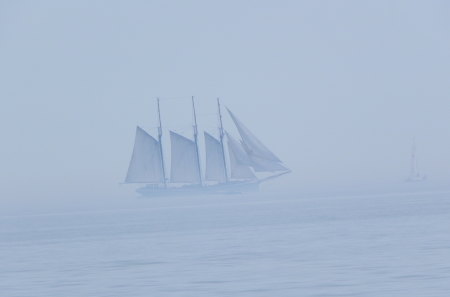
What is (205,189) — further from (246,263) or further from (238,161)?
(246,263)

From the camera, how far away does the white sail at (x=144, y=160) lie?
84875 mm

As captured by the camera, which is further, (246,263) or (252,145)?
(252,145)

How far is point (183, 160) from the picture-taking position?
3438 inches

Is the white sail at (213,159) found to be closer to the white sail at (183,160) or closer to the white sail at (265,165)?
the white sail at (183,160)

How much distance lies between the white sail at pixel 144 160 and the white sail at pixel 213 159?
12.6ft

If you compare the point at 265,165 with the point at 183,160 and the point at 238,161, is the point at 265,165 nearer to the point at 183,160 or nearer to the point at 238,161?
the point at 238,161

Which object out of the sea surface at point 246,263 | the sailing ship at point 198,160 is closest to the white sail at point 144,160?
the sailing ship at point 198,160

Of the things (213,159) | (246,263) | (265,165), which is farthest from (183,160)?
(246,263)

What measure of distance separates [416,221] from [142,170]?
5330 centimetres

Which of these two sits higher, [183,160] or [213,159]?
[183,160]

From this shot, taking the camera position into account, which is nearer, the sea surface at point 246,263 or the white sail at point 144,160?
the sea surface at point 246,263

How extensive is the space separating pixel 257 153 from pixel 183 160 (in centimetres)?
576

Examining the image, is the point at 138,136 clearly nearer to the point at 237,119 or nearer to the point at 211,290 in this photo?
the point at 237,119

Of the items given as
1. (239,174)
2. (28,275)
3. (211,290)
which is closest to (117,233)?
(28,275)
